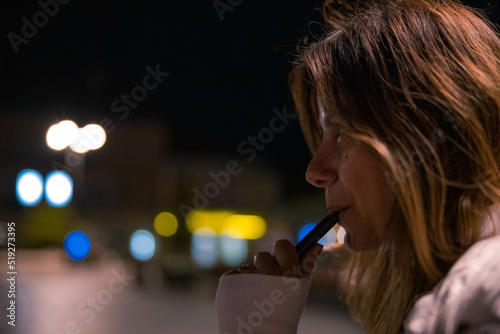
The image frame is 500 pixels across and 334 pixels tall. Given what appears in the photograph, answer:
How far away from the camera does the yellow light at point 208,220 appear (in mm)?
18125

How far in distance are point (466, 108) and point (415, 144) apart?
9 cm

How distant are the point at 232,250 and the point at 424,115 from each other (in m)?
15.1

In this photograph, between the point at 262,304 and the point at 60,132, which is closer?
the point at 262,304

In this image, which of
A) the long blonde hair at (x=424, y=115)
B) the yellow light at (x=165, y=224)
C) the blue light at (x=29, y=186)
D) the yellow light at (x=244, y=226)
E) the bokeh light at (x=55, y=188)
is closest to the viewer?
the long blonde hair at (x=424, y=115)

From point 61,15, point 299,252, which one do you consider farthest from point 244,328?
point 61,15

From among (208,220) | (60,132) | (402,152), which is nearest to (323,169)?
(402,152)

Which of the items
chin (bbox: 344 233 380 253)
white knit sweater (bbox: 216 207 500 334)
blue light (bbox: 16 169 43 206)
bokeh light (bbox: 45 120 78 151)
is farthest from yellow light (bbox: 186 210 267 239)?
white knit sweater (bbox: 216 207 500 334)

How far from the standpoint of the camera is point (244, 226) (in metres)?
18.2

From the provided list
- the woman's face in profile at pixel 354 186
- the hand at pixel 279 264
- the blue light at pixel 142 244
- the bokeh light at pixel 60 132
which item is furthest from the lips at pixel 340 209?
the blue light at pixel 142 244

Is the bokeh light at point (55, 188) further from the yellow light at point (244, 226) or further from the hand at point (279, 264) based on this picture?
the yellow light at point (244, 226)

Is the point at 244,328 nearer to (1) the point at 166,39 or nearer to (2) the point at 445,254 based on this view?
(2) the point at 445,254

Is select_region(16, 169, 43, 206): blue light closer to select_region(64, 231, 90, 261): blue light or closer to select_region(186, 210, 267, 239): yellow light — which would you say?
select_region(64, 231, 90, 261): blue light

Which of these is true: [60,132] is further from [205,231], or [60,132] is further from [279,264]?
[205,231]

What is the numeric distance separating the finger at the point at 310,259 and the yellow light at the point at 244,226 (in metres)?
16.3
